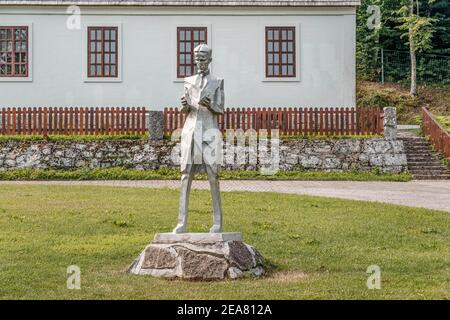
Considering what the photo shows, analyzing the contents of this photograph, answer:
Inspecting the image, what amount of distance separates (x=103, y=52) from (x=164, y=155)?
7.00 meters

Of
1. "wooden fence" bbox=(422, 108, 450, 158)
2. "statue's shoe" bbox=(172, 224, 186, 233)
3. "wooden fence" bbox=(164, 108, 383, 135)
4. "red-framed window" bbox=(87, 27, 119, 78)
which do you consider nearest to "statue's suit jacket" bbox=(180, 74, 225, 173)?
"statue's shoe" bbox=(172, 224, 186, 233)

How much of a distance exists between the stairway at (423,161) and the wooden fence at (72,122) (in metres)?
8.81

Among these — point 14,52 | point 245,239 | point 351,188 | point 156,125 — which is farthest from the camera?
point 14,52

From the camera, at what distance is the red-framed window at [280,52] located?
31.3 m

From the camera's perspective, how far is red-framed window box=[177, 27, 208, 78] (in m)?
31.4

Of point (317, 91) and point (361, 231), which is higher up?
point (317, 91)

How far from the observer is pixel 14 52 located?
3131cm

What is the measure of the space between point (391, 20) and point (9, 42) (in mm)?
26694

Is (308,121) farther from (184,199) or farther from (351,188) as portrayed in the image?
(184,199)

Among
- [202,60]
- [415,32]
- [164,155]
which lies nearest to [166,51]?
[164,155]

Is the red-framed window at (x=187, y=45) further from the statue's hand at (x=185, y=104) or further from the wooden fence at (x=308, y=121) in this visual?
the statue's hand at (x=185, y=104)

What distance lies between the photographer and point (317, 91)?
1231 inches
